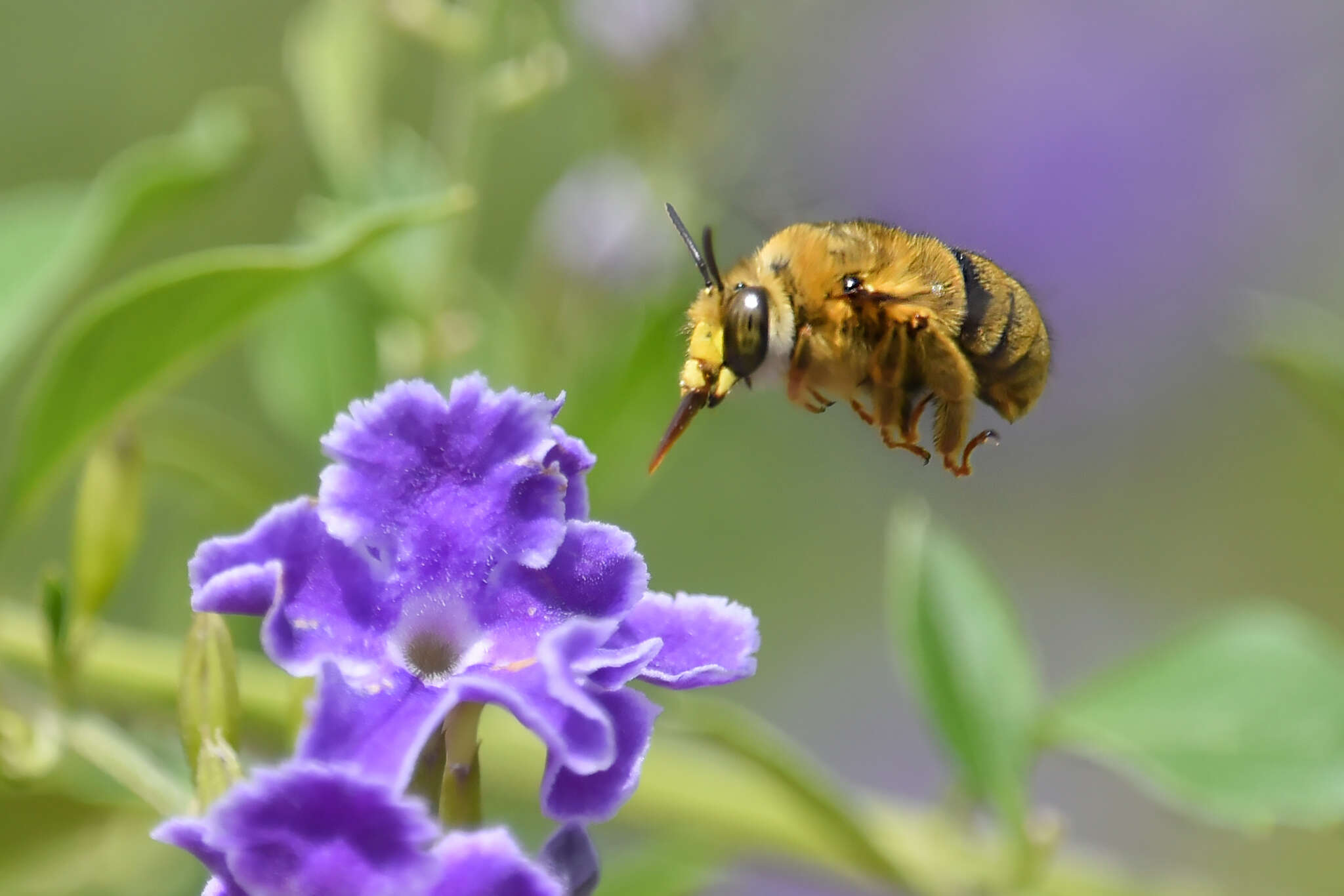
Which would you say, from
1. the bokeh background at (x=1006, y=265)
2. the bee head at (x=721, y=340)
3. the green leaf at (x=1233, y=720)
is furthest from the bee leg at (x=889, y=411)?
the bokeh background at (x=1006, y=265)

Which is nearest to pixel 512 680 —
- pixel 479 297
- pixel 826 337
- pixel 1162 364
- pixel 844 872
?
pixel 826 337

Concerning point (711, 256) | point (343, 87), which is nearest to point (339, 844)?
point (711, 256)

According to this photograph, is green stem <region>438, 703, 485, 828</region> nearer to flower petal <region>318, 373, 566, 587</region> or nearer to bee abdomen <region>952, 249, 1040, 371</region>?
flower petal <region>318, 373, 566, 587</region>

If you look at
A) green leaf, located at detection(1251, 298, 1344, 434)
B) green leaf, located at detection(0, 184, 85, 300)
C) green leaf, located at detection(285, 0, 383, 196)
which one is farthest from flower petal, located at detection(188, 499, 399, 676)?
green leaf, located at detection(1251, 298, 1344, 434)

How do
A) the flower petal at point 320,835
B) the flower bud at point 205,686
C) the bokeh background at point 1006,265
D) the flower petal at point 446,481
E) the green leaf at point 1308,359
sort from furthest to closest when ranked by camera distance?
the bokeh background at point 1006,265 → the green leaf at point 1308,359 → the flower bud at point 205,686 → the flower petal at point 446,481 → the flower petal at point 320,835

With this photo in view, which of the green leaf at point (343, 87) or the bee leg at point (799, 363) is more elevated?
the green leaf at point (343, 87)

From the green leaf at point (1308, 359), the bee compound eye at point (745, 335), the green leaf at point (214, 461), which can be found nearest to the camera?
the bee compound eye at point (745, 335)

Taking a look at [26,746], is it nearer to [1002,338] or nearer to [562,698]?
[562,698]

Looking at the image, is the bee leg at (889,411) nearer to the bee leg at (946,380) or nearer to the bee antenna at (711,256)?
the bee leg at (946,380)
